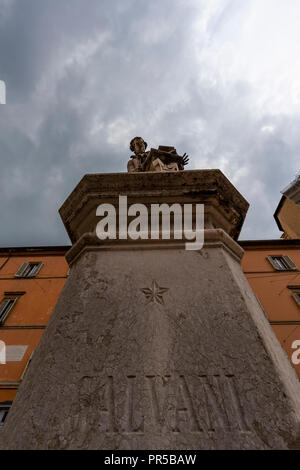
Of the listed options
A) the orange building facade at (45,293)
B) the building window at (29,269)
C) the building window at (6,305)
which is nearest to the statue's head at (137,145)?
the orange building facade at (45,293)

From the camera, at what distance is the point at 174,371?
1042 millimetres

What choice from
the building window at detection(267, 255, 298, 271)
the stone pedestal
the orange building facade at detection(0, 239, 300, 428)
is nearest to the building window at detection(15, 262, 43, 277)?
the orange building facade at detection(0, 239, 300, 428)

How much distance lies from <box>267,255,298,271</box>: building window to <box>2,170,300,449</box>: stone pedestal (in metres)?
11.6

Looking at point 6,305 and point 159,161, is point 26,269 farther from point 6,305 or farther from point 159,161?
point 159,161

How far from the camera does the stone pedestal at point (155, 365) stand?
2.90ft

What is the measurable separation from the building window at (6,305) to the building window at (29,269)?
4.92ft

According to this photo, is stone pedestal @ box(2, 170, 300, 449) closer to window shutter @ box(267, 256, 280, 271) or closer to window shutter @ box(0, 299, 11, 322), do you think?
window shutter @ box(0, 299, 11, 322)

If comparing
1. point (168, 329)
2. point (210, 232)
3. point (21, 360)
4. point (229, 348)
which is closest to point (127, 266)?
point (168, 329)

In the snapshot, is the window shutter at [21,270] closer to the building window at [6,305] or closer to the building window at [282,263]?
the building window at [6,305]

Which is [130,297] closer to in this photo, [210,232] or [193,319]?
[193,319]

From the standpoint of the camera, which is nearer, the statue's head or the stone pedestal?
the stone pedestal

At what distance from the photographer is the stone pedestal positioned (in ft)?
2.90

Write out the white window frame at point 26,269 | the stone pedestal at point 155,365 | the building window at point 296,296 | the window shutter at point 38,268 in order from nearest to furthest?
the stone pedestal at point 155,365 → the building window at point 296,296 → the white window frame at point 26,269 → the window shutter at point 38,268

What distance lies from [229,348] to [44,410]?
0.81m
